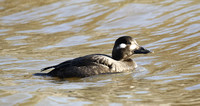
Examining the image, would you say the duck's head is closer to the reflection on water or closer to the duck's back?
the reflection on water

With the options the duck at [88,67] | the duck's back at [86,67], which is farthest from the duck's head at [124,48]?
the duck's back at [86,67]

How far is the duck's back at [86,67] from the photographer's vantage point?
8633 millimetres

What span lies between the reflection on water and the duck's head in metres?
0.39

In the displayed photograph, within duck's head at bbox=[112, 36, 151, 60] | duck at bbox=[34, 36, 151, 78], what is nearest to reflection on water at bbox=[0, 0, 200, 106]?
duck at bbox=[34, 36, 151, 78]

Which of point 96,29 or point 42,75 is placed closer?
point 42,75

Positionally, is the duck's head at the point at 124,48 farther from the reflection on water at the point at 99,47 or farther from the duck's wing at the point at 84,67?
the duck's wing at the point at 84,67

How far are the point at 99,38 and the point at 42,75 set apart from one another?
428 cm

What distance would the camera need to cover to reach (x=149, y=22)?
44.7 ft

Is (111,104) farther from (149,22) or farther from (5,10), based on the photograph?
(5,10)

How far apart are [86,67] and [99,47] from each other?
3.07m

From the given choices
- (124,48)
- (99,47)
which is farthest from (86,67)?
(99,47)

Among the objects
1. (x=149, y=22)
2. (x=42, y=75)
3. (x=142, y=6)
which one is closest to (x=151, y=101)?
(x=42, y=75)

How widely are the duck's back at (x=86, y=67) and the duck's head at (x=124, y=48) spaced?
0.58 meters

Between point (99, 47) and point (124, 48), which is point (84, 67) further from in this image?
point (99, 47)
